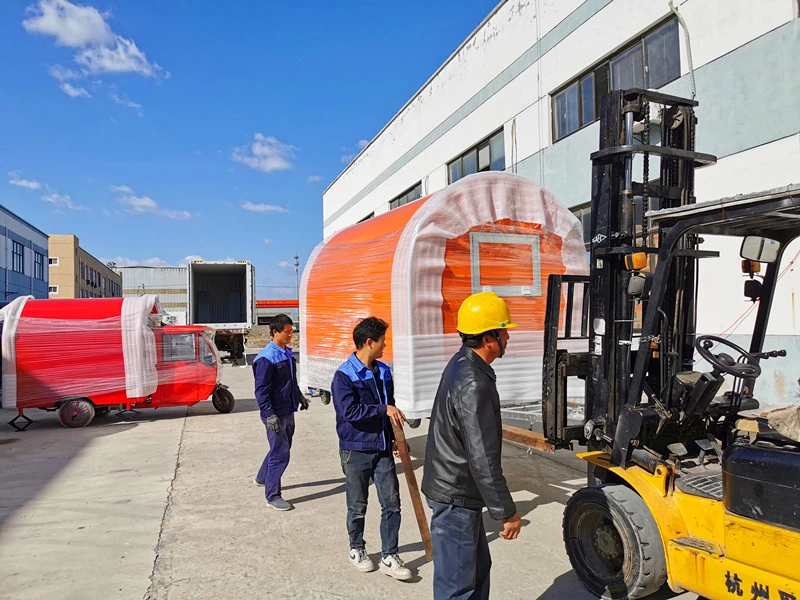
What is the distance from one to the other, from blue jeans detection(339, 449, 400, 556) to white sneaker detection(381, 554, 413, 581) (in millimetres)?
44

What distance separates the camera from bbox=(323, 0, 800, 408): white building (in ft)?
28.4

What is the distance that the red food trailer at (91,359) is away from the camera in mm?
10664

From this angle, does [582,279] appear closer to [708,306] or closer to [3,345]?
[708,306]

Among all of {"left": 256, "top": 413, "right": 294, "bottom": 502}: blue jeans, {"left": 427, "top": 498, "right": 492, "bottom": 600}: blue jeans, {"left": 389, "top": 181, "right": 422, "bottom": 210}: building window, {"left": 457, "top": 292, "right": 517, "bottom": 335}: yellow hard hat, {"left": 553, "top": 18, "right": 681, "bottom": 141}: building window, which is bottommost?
{"left": 256, "top": 413, "right": 294, "bottom": 502}: blue jeans

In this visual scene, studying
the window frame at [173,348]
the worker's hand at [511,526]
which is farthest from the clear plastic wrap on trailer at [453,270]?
the window frame at [173,348]

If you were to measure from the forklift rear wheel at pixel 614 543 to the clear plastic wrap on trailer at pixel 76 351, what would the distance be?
9304 mm

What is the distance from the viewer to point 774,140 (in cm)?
868

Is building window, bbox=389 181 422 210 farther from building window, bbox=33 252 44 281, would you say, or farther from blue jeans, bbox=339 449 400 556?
building window, bbox=33 252 44 281

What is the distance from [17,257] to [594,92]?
4060 cm

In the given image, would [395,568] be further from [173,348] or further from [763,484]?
[173,348]

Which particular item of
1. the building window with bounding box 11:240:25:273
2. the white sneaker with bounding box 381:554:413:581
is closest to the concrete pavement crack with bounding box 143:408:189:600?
the white sneaker with bounding box 381:554:413:581

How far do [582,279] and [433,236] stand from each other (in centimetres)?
144

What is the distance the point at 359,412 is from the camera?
4.25 m

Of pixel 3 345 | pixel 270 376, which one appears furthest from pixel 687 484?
pixel 3 345
